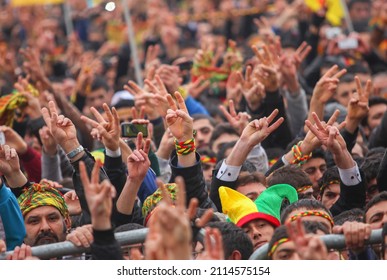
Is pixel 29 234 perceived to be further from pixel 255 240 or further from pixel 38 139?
pixel 38 139

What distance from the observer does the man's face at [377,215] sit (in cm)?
606

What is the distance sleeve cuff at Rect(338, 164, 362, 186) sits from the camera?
6591 millimetres

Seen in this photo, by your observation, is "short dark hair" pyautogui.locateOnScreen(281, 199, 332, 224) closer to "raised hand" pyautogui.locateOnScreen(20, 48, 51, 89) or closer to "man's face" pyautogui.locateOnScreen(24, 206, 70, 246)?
"man's face" pyautogui.locateOnScreen(24, 206, 70, 246)

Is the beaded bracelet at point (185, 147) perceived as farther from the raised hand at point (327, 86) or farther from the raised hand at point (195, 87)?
the raised hand at point (195, 87)

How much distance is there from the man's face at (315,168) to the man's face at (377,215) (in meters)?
1.63

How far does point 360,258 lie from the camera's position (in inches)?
207

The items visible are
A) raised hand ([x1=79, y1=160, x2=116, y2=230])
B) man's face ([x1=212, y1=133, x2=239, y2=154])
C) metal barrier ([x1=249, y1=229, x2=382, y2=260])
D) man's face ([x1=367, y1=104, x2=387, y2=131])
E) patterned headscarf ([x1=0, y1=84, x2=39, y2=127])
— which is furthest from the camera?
man's face ([x1=367, y1=104, x2=387, y2=131])

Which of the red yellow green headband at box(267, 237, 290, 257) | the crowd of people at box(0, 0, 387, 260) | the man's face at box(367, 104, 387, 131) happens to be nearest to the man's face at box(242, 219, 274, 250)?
the crowd of people at box(0, 0, 387, 260)

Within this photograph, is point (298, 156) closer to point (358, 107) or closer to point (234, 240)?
point (358, 107)

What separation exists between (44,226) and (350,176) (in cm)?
190

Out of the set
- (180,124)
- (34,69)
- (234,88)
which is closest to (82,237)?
(180,124)

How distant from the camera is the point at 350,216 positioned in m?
6.30

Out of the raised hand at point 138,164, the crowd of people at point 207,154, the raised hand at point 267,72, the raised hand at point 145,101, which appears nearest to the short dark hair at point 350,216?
the crowd of people at point 207,154
